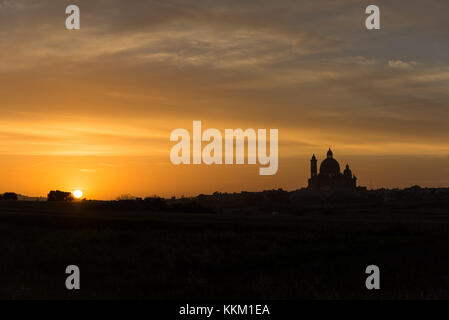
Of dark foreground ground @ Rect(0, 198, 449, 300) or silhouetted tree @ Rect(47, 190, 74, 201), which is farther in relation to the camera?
silhouetted tree @ Rect(47, 190, 74, 201)

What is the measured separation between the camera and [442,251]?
1743 inches

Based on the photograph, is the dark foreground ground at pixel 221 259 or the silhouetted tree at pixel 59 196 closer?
the dark foreground ground at pixel 221 259

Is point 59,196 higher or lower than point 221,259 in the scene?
higher

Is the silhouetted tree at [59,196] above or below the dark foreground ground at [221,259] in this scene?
above

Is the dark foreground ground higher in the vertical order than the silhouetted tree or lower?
lower

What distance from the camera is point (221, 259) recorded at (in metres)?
41.2

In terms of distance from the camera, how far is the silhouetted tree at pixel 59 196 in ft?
522

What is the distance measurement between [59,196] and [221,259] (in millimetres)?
126704

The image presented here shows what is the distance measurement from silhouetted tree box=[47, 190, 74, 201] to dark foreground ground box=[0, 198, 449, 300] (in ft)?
335

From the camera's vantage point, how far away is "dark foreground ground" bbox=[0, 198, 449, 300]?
31.8 m

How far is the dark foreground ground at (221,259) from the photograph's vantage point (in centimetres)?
3178

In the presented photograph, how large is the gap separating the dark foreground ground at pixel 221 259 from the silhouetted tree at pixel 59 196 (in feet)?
335
